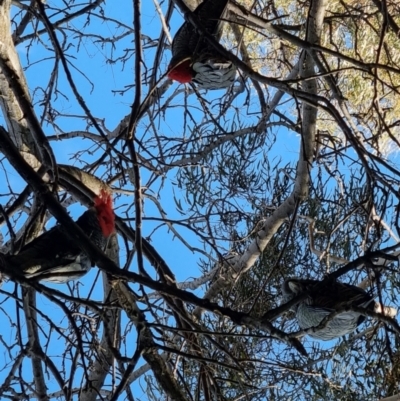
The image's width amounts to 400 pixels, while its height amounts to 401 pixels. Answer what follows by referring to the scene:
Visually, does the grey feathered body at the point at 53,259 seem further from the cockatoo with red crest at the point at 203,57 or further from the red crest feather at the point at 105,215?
the cockatoo with red crest at the point at 203,57

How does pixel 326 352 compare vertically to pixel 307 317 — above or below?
above

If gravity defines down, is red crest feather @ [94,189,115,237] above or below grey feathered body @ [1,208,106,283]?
above

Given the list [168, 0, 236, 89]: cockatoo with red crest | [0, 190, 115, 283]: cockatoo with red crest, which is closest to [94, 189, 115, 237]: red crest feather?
[0, 190, 115, 283]: cockatoo with red crest

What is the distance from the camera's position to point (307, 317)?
0.96 m

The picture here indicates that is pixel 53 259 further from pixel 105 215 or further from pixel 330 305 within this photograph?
pixel 330 305

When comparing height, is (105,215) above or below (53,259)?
above

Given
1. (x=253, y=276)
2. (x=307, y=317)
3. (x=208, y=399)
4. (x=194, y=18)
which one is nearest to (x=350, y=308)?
(x=307, y=317)

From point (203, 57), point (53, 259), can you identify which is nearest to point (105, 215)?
point (53, 259)

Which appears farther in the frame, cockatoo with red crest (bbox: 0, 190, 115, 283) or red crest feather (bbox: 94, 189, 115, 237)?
red crest feather (bbox: 94, 189, 115, 237)

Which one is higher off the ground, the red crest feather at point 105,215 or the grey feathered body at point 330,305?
the red crest feather at point 105,215

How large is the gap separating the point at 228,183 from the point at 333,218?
1.54 feet

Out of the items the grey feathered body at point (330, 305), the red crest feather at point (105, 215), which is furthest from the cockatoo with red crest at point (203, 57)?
the grey feathered body at point (330, 305)

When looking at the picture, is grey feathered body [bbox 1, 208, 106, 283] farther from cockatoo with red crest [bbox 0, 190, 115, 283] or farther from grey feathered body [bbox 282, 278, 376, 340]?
grey feathered body [bbox 282, 278, 376, 340]

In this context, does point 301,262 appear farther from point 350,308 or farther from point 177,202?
point 350,308
